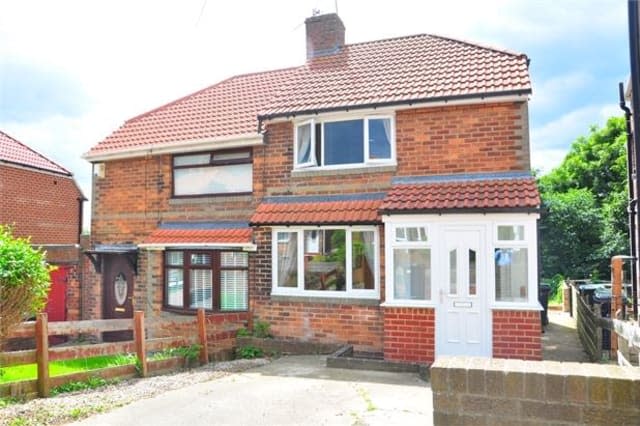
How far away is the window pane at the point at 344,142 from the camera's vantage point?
9619 millimetres

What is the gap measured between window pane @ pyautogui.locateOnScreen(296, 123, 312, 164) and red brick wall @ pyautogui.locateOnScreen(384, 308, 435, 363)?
367 centimetres

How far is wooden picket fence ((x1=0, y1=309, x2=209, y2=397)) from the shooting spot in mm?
6160

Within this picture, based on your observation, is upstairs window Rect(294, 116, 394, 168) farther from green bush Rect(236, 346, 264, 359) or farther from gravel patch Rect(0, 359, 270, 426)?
gravel patch Rect(0, 359, 270, 426)

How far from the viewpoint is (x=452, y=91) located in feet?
28.9

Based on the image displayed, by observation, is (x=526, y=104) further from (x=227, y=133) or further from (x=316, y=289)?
(x=227, y=133)

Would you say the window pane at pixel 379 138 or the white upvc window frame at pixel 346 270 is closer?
the white upvc window frame at pixel 346 270

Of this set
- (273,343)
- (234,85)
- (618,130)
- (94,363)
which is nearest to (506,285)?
(273,343)

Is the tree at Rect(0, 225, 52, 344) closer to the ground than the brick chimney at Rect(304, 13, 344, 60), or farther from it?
closer to the ground

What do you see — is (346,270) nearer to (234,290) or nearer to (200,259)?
(234,290)

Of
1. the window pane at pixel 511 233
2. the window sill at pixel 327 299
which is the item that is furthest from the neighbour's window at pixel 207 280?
the window pane at pixel 511 233

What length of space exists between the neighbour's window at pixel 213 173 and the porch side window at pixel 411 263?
410cm

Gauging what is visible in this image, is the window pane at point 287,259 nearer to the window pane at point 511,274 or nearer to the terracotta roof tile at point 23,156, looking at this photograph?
the window pane at point 511,274

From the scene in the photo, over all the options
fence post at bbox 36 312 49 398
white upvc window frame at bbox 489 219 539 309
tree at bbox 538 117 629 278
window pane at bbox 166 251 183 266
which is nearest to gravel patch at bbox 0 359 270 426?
fence post at bbox 36 312 49 398

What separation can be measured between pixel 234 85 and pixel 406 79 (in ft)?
19.2
